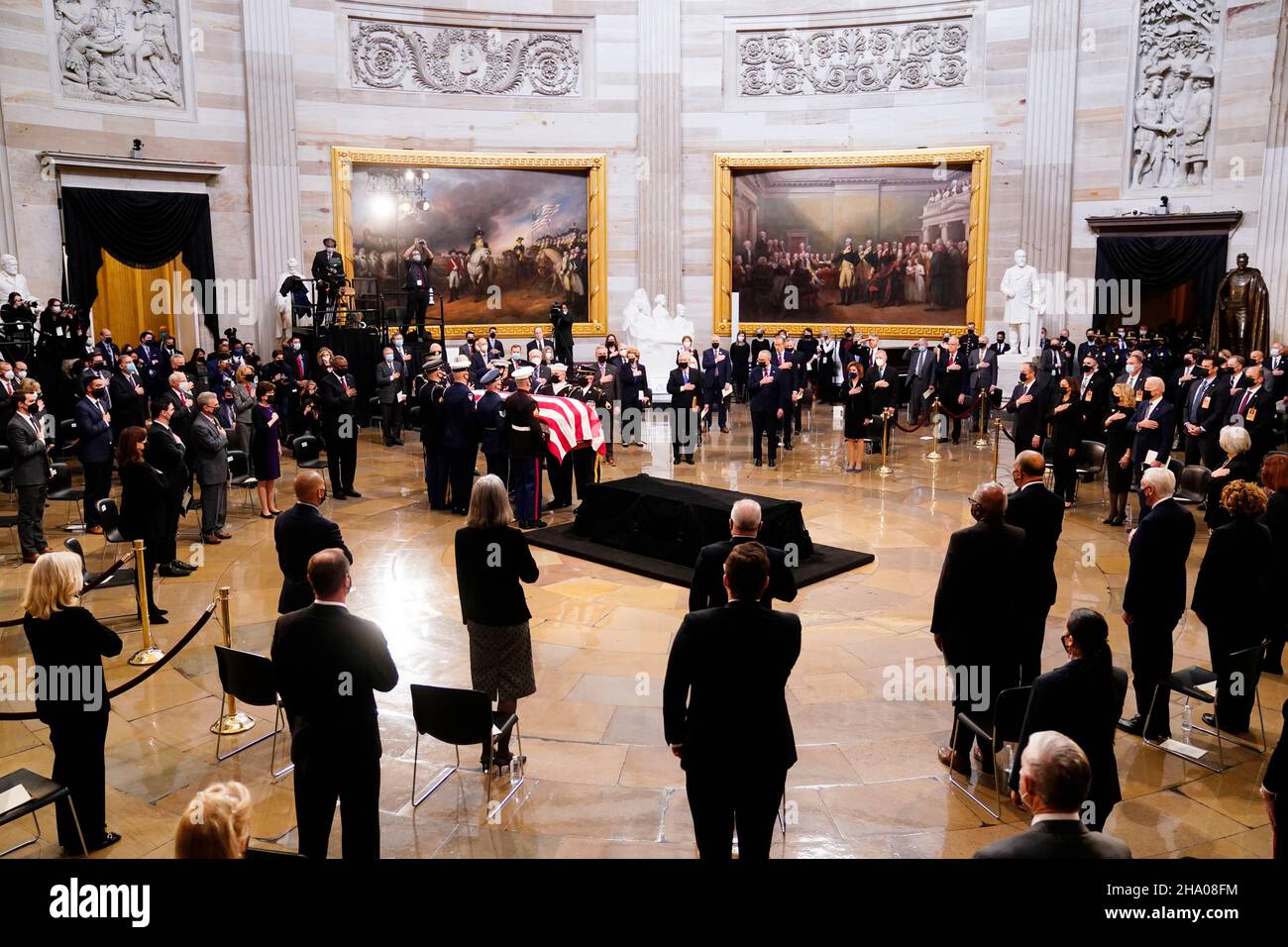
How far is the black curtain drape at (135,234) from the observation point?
19.1 metres

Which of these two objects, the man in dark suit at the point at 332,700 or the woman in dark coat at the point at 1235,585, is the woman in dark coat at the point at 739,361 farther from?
the man in dark suit at the point at 332,700

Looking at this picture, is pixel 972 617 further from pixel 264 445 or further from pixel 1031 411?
pixel 264 445

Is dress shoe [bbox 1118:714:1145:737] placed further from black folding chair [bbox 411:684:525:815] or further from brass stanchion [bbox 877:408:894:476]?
brass stanchion [bbox 877:408:894:476]

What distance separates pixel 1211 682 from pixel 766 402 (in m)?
9.56

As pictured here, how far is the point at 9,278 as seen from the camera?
17297 mm

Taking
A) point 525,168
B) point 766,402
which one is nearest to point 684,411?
point 766,402

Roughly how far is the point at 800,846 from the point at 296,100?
21189 mm

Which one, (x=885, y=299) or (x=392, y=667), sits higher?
(x=885, y=299)

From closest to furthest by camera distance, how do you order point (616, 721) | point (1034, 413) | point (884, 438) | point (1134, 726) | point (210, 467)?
point (1134, 726)
point (616, 721)
point (210, 467)
point (1034, 413)
point (884, 438)

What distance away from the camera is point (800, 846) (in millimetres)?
5562

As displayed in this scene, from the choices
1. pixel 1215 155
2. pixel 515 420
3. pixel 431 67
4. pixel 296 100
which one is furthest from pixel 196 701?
pixel 1215 155

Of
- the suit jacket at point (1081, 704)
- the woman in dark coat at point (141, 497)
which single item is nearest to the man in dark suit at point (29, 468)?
the woman in dark coat at point (141, 497)

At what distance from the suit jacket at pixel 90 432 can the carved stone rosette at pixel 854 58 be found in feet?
57.8

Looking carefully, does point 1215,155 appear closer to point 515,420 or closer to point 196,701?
point 515,420
